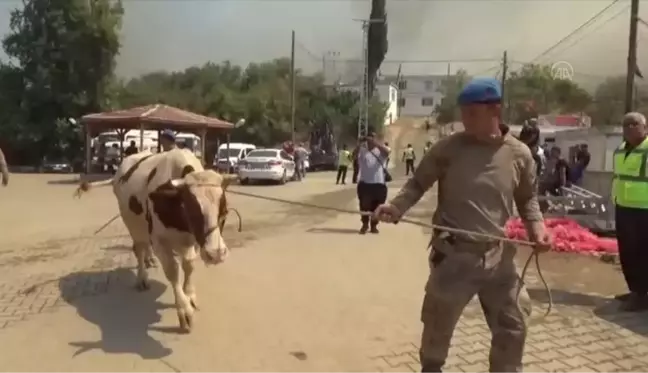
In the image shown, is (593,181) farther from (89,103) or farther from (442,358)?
(89,103)

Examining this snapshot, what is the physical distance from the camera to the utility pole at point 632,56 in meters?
21.8

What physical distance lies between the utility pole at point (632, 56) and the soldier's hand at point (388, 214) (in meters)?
19.5

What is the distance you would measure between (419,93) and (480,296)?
4787 inches

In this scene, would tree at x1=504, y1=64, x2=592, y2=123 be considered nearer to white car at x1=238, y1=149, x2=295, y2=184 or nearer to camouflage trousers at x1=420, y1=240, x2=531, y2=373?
white car at x1=238, y1=149, x2=295, y2=184

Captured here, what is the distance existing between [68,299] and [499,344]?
548 cm

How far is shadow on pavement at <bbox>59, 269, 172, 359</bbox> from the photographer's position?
6406 mm

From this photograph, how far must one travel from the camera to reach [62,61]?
44.0 metres

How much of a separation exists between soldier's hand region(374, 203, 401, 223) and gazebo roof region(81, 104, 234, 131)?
2491 cm

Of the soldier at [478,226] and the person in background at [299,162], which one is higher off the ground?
the soldier at [478,226]

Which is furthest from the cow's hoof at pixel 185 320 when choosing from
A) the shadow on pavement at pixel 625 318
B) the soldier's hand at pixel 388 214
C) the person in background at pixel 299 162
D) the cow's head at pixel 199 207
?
the person in background at pixel 299 162

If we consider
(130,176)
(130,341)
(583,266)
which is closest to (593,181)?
(583,266)

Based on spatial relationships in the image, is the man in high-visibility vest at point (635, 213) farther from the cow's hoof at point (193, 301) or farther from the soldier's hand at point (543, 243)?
the cow's hoof at point (193, 301)

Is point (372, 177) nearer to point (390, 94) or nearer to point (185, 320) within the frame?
point (185, 320)

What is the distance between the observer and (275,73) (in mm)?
73000
